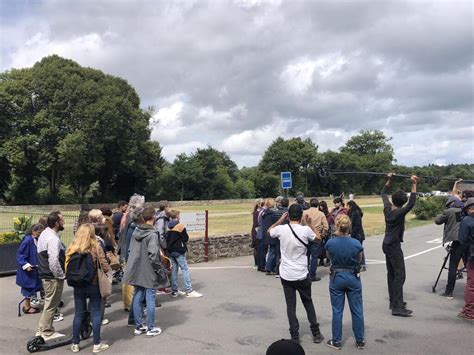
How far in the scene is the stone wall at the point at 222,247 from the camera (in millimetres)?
12969

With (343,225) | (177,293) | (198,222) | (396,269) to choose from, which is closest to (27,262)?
(177,293)

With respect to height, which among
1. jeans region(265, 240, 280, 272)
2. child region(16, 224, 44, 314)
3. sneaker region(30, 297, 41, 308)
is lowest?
sneaker region(30, 297, 41, 308)

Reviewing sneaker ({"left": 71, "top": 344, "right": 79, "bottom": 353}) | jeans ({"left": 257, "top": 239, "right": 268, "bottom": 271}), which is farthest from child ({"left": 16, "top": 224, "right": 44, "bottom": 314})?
jeans ({"left": 257, "top": 239, "right": 268, "bottom": 271})

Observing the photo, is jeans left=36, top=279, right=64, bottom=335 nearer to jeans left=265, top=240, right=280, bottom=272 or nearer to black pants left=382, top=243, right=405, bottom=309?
black pants left=382, top=243, right=405, bottom=309

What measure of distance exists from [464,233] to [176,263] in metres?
5.18

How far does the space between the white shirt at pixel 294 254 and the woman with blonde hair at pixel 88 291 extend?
2.35 metres

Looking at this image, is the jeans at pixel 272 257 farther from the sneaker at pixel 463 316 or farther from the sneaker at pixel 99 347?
the sneaker at pixel 99 347

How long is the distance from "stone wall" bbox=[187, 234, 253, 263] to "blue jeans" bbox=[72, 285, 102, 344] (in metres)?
7.14

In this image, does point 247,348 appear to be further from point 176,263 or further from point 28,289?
point 28,289

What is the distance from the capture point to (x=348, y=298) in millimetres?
5715

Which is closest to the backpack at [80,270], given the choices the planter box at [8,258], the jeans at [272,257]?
the jeans at [272,257]

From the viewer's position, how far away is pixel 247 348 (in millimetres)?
5773

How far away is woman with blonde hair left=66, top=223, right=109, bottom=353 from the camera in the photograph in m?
5.57

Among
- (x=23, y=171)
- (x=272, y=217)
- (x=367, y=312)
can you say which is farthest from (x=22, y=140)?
(x=367, y=312)
